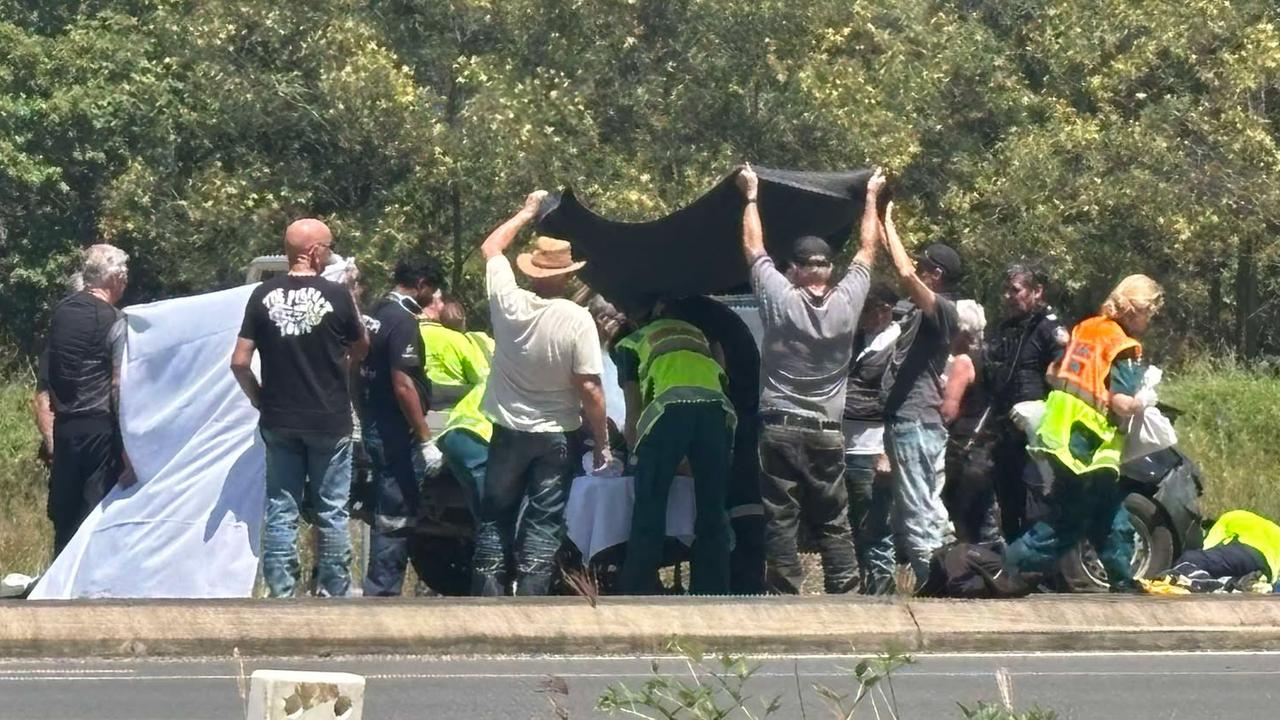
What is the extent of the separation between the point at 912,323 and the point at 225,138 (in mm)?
18800

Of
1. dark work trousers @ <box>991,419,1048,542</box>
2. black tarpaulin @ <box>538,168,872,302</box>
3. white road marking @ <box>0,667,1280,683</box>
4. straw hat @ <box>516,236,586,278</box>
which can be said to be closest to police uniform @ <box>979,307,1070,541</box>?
dark work trousers @ <box>991,419,1048,542</box>

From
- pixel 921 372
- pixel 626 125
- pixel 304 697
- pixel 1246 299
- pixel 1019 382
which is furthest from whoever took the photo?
pixel 1246 299

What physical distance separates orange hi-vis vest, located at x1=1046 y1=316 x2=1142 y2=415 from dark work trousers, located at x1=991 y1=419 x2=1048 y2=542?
110 centimetres

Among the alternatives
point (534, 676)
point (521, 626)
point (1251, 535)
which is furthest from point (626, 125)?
point (534, 676)

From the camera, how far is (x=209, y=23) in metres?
25.7

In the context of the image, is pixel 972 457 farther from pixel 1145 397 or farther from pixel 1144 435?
pixel 1145 397

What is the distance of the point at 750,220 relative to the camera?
9.02 meters

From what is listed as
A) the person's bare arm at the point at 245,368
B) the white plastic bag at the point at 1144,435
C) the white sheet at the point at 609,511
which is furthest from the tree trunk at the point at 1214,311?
the person's bare arm at the point at 245,368

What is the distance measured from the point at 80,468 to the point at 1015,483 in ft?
15.2

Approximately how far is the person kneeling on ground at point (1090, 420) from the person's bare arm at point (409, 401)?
270 cm

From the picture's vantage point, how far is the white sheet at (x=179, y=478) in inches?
384

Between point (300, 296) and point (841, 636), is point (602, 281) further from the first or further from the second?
point (841, 636)

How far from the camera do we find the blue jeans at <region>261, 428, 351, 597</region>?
29.8 feet

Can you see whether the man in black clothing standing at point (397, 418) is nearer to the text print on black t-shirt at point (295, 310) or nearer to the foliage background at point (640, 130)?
the text print on black t-shirt at point (295, 310)
